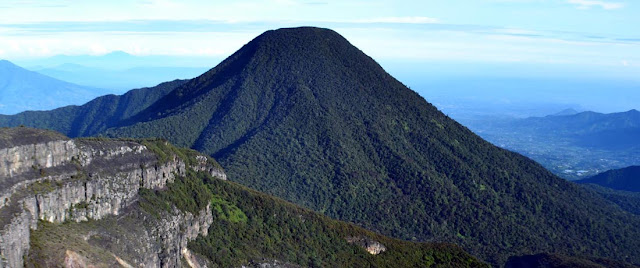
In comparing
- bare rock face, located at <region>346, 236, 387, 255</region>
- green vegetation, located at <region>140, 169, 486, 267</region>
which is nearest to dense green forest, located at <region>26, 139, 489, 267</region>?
green vegetation, located at <region>140, 169, 486, 267</region>

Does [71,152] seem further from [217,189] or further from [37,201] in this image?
[217,189]

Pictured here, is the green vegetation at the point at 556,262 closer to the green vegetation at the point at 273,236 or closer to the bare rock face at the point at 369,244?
the green vegetation at the point at 273,236

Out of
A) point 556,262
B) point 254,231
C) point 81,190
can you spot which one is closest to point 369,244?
point 254,231

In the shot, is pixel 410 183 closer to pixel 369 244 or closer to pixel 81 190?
pixel 369 244

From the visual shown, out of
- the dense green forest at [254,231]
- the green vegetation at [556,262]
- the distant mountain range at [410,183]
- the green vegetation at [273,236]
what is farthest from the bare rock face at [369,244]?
the distant mountain range at [410,183]

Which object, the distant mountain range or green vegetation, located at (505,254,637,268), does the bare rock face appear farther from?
the distant mountain range

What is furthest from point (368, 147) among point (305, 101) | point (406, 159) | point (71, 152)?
point (71, 152)
